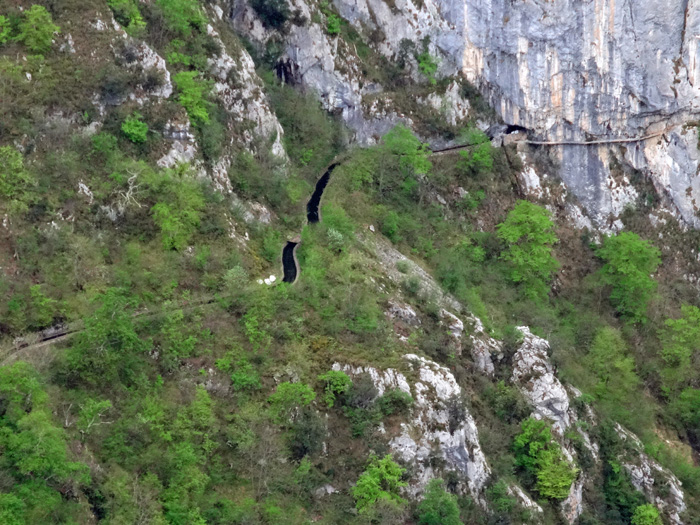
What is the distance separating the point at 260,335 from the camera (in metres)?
40.2

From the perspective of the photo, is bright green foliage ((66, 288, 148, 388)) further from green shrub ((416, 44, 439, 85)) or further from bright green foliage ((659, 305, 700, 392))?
bright green foliage ((659, 305, 700, 392))

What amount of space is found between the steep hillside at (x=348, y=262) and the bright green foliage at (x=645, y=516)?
0.15 metres

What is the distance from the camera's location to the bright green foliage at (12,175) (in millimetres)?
39500

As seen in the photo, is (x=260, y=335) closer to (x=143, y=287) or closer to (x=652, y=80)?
(x=143, y=287)

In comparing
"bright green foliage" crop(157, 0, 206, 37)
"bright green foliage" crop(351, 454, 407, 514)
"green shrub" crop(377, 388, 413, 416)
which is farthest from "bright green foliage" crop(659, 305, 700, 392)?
"bright green foliage" crop(157, 0, 206, 37)

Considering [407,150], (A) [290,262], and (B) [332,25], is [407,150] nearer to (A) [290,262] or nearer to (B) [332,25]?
(B) [332,25]

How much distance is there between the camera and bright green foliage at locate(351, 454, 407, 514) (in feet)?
118

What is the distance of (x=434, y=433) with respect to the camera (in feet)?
129

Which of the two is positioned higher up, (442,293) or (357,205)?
(357,205)

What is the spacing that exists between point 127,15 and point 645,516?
37.9 meters

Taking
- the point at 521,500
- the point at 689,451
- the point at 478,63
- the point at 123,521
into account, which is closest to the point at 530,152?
the point at 478,63

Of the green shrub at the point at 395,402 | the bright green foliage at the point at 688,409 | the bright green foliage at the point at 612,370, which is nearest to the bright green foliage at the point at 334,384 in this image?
the green shrub at the point at 395,402

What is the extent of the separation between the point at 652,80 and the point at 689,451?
89.1ft

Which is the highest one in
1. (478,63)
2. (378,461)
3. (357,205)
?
(478,63)
